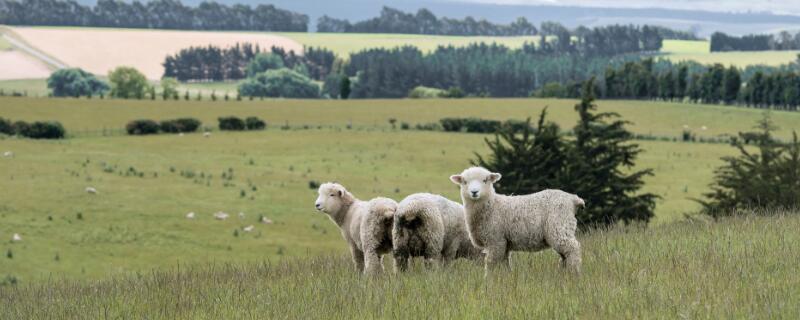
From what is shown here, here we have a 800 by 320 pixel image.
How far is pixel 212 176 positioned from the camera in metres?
69.1

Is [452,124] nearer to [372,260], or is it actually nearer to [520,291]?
[372,260]

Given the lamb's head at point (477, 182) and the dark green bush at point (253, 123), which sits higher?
the lamb's head at point (477, 182)

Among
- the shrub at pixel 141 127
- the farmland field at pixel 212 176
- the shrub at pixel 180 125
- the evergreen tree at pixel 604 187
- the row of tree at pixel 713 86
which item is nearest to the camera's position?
the evergreen tree at pixel 604 187

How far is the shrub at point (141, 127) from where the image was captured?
9881 centimetres

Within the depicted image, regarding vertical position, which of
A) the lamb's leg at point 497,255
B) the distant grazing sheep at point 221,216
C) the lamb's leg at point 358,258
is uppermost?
the lamb's leg at point 497,255

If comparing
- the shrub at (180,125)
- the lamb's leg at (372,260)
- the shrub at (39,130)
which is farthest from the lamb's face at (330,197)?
the shrub at (180,125)

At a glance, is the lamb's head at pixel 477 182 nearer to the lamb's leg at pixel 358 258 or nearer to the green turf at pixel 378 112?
the lamb's leg at pixel 358 258

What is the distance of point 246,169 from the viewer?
75188 mm

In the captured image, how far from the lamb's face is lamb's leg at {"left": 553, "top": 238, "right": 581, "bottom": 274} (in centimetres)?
449

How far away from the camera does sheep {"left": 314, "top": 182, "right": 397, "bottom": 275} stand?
1457 centimetres

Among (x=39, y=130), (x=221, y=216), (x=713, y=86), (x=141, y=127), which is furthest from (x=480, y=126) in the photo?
(x=713, y=86)

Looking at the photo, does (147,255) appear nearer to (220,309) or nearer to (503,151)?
(503,151)

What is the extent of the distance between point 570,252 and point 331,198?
15.8 ft

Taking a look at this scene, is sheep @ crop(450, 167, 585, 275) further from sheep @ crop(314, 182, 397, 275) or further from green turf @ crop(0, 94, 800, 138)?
green turf @ crop(0, 94, 800, 138)
